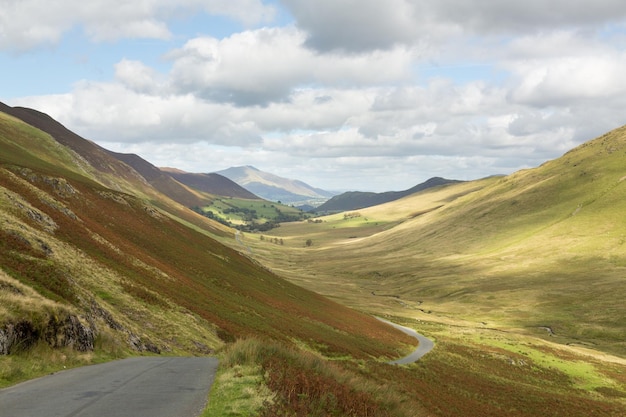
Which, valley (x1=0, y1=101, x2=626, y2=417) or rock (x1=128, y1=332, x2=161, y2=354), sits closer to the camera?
valley (x1=0, y1=101, x2=626, y2=417)

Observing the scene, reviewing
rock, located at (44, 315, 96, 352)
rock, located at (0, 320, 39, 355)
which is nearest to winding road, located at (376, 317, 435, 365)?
rock, located at (44, 315, 96, 352)

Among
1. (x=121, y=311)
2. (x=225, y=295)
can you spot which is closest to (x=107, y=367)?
(x=121, y=311)

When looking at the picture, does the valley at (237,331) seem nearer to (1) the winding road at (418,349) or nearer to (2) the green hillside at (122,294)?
(2) the green hillside at (122,294)

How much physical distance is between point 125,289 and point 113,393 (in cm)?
2299

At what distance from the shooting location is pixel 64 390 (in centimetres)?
1595

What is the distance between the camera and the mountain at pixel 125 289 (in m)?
23.1

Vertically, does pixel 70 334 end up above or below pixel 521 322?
above

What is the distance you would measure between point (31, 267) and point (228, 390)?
17444 millimetres

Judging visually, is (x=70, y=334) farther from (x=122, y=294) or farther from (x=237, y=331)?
(x=237, y=331)

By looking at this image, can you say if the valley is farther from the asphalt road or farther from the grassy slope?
the asphalt road

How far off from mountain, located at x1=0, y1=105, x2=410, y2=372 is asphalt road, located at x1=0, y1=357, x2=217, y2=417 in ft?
11.1

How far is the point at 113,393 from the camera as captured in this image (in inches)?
623

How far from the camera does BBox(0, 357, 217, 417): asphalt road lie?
1372 centimetres

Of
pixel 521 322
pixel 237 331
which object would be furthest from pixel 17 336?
pixel 521 322
